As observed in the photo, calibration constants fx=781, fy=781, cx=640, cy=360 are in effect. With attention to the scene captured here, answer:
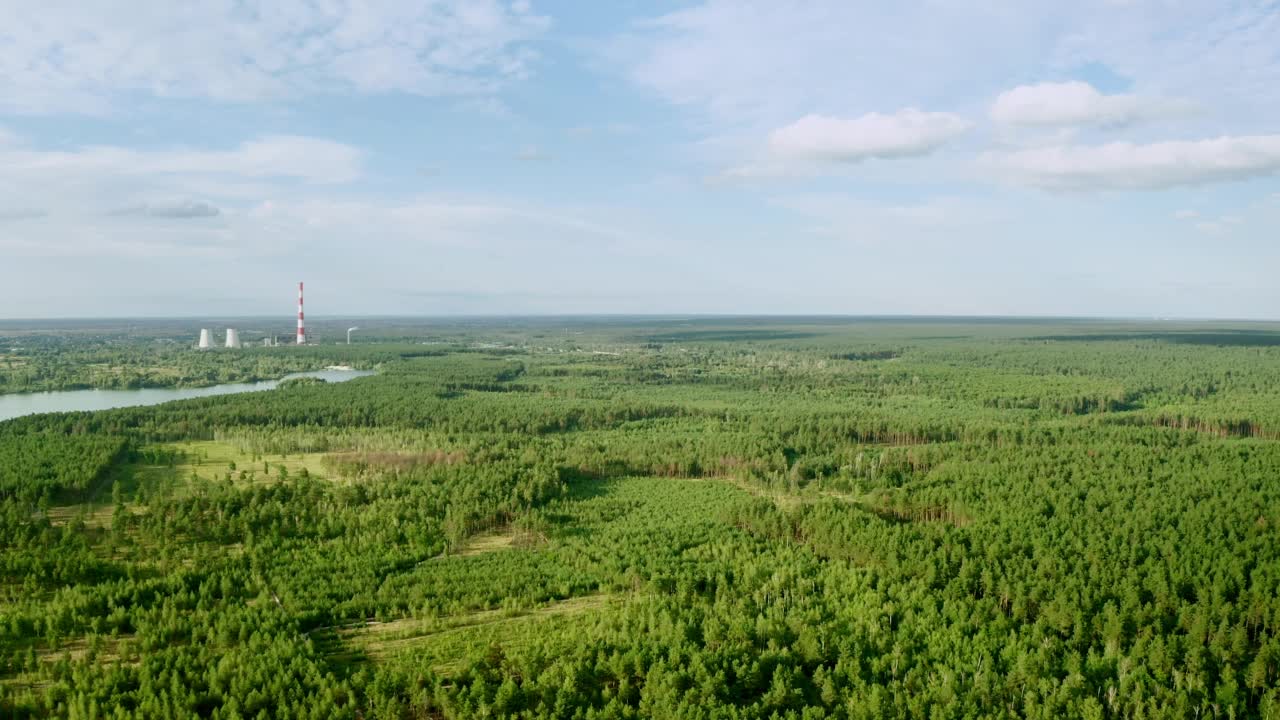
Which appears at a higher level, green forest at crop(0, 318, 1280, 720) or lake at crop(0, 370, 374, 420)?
green forest at crop(0, 318, 1280, 720)

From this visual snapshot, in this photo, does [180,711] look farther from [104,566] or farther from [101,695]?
[104,566]

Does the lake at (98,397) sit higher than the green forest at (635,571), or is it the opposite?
the green forest at (635,571)

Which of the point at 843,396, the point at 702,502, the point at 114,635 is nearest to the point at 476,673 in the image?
the point at 114,635

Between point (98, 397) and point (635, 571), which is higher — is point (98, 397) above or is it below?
below

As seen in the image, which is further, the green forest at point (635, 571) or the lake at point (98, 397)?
the lake at point (98, 397)
